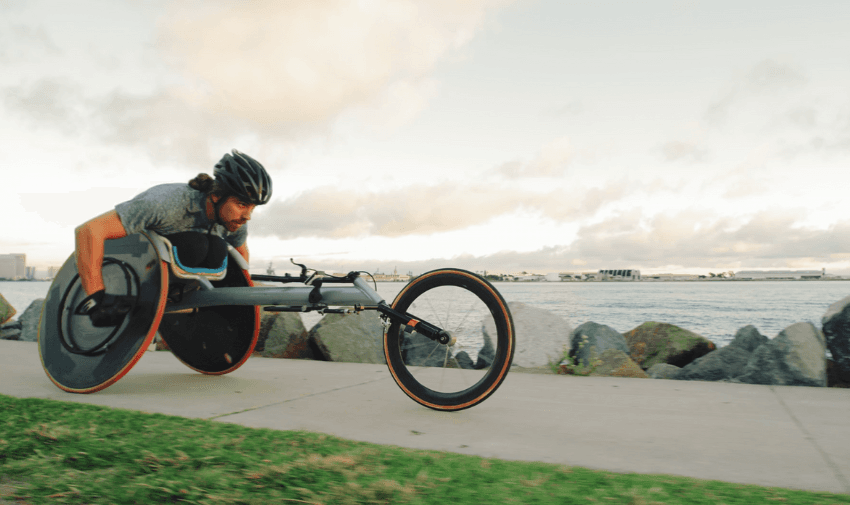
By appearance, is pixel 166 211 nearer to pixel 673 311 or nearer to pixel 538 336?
pixel 538 336

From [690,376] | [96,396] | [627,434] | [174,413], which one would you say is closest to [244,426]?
[174,413]

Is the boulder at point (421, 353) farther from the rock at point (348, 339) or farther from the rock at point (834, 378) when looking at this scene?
the rock at point (834, 378)

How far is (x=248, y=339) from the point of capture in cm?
473

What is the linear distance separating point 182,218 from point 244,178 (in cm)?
64

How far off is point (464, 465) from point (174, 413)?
81.0 inches

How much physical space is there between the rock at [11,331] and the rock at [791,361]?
1104 centimetres

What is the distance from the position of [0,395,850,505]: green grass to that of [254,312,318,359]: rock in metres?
3.79

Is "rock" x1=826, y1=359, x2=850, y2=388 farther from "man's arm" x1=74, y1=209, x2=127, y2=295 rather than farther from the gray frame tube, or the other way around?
"man's arm" x1=74, y1=209, x2=127, y2=295

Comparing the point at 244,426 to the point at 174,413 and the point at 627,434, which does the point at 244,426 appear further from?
the point at 627,434

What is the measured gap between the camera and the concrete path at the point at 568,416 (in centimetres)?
244

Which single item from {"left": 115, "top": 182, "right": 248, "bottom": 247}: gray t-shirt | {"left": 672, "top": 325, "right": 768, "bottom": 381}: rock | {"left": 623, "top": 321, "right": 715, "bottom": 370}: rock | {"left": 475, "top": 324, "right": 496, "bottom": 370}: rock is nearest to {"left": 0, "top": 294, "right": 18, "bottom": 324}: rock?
{"left": 115, "top": 182, "right": 248, "bottom": 247}: gray t-shirt

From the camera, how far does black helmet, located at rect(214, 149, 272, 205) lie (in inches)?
157

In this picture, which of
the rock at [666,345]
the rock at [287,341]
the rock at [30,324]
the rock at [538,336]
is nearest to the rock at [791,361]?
the rock at [538,336]

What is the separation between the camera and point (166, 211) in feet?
13.3
